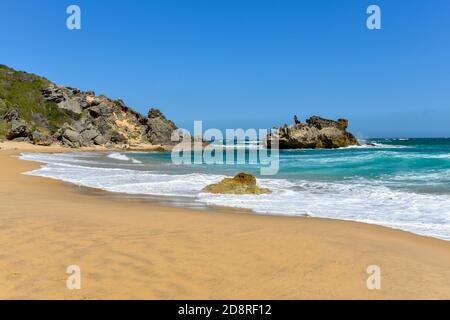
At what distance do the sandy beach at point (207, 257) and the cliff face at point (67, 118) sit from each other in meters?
50.8

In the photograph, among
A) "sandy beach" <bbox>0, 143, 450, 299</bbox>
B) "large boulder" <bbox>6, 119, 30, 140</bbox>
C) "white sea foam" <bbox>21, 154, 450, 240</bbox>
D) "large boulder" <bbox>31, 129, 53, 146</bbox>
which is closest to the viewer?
"sandy beach" <bbox>0, 143, 450, 299</bbox>

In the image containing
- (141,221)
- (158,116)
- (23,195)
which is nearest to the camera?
(141,221)

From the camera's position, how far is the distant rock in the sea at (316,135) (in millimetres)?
67438

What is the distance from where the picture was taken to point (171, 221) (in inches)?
303

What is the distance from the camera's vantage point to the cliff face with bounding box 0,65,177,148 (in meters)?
55.8

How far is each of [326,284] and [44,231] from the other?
14.7ft

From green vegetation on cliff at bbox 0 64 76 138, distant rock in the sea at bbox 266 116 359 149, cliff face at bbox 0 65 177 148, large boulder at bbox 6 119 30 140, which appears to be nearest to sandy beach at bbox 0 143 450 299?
large boulder at bbox 6 119 30 140

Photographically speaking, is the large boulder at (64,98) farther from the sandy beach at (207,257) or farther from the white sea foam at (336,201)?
the sandy beach at (207,257)

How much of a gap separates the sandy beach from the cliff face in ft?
167

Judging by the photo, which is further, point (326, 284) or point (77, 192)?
point (77, 192)

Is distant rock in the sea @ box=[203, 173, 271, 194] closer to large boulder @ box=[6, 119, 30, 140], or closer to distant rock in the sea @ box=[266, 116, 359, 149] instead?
large boulder @ box=[6, 119, 30, 140]
